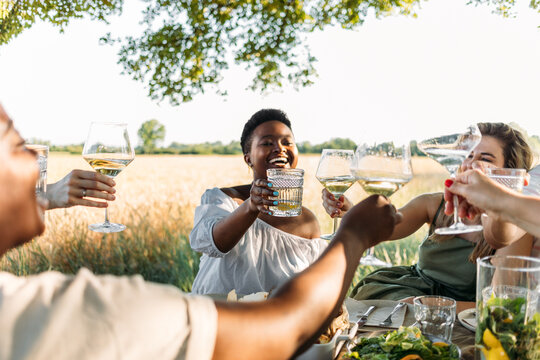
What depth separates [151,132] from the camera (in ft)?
21.8

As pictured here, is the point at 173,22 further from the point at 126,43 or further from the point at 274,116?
the point at 274,116

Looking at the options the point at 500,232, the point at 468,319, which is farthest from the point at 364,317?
the point at 500,232

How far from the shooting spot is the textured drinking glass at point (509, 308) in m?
1.28

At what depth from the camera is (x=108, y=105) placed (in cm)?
624

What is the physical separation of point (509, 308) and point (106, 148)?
1.76 metres

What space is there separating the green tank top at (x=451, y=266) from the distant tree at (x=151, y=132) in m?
4.33

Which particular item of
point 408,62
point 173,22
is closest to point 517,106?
point 408,62

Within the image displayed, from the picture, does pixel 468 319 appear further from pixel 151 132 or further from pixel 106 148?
pixel 151 132

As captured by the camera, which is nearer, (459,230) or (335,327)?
(335,327)

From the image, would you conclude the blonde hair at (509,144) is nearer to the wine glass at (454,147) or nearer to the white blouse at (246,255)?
the white blouse at (246,255)

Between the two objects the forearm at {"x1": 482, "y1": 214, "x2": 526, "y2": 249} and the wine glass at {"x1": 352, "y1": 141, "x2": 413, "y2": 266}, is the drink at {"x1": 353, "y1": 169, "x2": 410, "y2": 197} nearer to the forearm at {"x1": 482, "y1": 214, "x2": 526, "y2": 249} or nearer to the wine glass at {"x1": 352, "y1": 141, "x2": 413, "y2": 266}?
the wine glass at {"x1": 352, "y1": 141, "x2": 413, "y2": 266}

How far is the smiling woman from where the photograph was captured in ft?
8.57

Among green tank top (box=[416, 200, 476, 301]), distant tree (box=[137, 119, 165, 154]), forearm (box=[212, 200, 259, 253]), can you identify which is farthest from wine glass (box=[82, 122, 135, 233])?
distant tree (box=[137, 119, 165, 154])

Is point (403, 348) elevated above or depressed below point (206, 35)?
below
